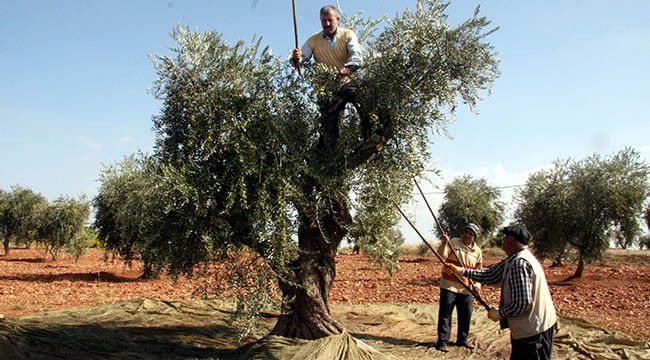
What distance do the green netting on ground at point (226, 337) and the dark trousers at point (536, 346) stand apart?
2.73 meters

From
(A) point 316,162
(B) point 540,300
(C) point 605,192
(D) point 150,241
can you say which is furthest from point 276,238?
(C) point 605,192

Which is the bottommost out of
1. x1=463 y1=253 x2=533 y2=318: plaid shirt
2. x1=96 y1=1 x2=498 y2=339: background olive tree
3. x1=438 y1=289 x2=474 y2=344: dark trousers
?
x1=438 y1=289 x2=474 y2=344: dark trousers

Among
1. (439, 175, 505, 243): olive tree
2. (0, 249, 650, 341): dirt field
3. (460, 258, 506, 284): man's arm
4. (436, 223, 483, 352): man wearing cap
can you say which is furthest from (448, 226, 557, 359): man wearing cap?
(439, 175, 505, 243): olive tree

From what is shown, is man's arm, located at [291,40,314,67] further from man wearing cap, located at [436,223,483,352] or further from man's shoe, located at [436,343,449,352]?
man's shoe, located at [436,343,449,352]

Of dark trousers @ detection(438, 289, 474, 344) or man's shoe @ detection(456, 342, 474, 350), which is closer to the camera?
dark trousers @ detection(438, 289, 474, 344)

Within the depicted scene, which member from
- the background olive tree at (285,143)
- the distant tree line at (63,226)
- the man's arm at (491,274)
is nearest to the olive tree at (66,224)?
the distant tree line at (63,226)

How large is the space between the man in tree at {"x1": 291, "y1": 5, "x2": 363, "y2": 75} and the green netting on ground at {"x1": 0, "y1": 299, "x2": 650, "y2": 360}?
4.65 m

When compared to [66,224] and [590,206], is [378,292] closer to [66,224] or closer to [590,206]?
[590,206]

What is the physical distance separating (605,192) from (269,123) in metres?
20.3

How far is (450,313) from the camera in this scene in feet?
34.2

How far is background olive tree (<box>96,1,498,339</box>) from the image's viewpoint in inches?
331

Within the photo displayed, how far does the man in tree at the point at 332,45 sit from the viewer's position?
30.5ft

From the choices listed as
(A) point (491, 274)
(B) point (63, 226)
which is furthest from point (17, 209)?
(A) point (491, 274)

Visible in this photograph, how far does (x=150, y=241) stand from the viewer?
8.69m
